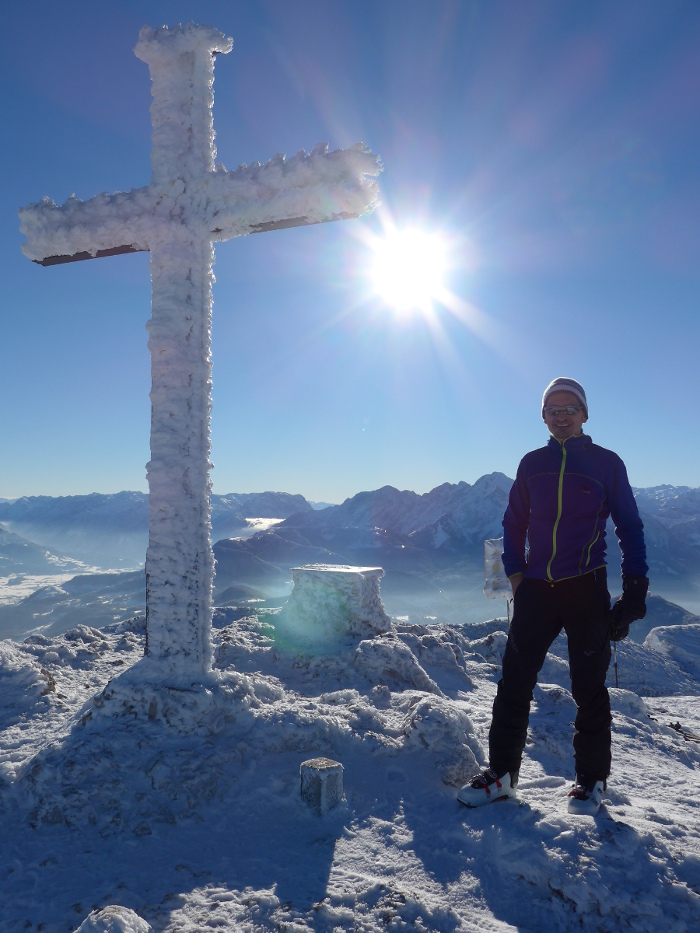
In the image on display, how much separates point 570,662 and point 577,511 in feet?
3.01

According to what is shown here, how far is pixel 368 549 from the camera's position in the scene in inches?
6831

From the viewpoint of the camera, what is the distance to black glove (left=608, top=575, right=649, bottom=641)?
3.04 meters

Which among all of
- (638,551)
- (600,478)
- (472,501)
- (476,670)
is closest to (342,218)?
(600,478)

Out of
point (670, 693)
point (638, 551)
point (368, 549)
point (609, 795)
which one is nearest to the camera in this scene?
point (638, 551)

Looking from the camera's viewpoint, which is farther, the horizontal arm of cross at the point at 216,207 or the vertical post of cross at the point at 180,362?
the vertical post of cross at the point at 180,362

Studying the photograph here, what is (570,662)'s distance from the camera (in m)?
3.19

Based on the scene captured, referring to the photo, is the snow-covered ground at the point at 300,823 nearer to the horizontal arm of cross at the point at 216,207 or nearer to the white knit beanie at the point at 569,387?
the white knit beanie at the point at 569,387

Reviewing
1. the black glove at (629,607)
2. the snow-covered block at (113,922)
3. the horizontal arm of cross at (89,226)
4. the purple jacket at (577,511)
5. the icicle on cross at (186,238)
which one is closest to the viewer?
the snow-covered block at (113,922)

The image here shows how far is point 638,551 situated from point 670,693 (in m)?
12.2

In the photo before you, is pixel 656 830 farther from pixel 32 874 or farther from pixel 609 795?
pixel 32 874

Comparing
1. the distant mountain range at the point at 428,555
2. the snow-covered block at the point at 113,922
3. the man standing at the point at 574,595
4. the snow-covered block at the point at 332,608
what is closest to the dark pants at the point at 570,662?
the man standing at the point at 574,595

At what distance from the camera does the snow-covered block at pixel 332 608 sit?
311 inches

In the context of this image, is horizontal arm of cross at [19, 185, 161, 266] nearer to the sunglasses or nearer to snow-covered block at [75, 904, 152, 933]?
the sunglasses

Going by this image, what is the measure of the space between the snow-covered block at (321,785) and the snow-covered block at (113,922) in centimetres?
120
